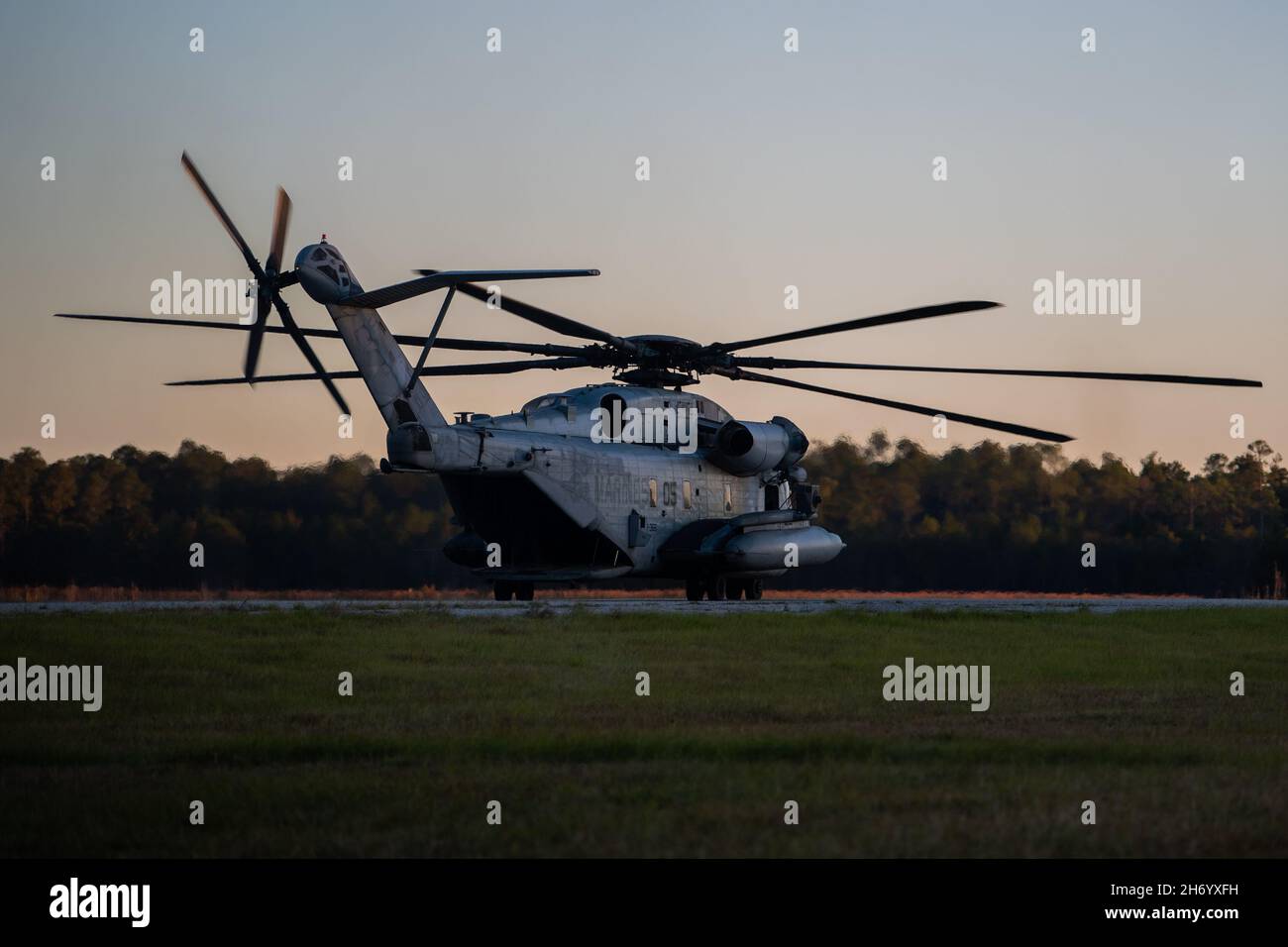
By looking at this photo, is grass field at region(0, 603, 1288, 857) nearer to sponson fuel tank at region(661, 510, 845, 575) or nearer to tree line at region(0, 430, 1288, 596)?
sponson fuel tank at region(661, 510, 845, 575)

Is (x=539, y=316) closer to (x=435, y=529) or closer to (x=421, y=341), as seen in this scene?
(x=421, y=341)

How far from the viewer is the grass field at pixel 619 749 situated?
1052 centimetres

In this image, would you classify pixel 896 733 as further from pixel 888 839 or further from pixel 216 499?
pixel 216 499

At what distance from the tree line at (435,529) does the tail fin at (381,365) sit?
2666cm

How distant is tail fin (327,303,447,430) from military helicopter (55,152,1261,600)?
3 cm

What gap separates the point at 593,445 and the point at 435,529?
2774cm

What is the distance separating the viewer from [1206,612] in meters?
34.4

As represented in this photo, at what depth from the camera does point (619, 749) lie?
46.4 feet

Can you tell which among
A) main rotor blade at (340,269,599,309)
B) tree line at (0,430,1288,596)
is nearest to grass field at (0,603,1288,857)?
main rotor blade at (340,269,599,309)

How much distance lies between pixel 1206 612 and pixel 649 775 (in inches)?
969

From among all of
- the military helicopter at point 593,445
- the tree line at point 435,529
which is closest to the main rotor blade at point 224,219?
the military helicopter at point 593,445

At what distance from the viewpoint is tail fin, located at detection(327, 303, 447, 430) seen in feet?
103

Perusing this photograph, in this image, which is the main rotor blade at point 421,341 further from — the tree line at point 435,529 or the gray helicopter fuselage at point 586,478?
the tree line at point 435,529
